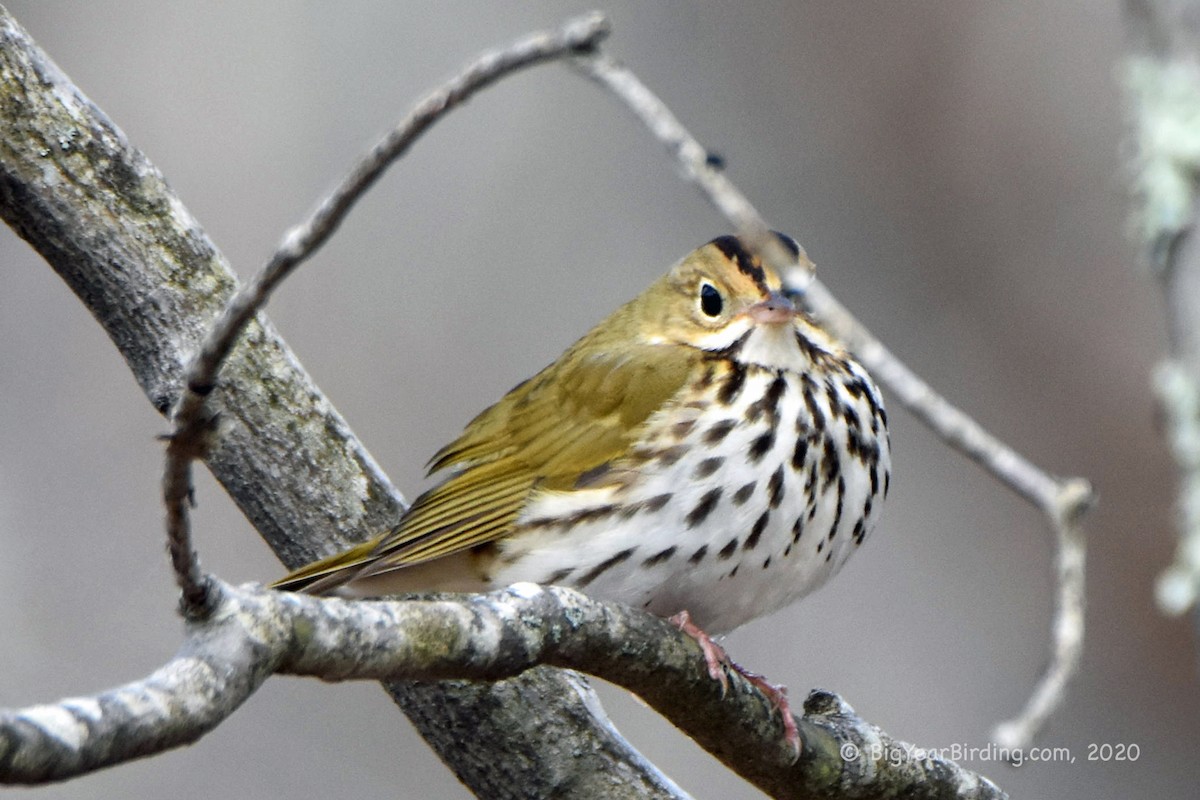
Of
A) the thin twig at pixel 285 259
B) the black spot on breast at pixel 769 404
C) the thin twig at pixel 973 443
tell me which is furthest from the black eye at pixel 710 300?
the thin twig at pixel 285 259

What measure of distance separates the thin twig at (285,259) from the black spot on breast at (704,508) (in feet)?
5.32

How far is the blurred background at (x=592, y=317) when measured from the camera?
4.80 m

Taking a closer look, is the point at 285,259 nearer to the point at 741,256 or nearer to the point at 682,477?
the point at 682,477

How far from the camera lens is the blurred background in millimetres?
4801

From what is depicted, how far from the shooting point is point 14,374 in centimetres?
517

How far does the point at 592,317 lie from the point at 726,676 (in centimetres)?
227

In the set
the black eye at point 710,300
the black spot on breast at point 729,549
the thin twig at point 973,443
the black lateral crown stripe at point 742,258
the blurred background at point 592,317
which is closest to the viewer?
the thin twig at point 973,443

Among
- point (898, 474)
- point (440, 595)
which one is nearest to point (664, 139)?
point (440, 595)

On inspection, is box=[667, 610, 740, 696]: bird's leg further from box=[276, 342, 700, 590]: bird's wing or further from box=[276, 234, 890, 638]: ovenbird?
box=[276, 342, 700, 590]: bird's wing

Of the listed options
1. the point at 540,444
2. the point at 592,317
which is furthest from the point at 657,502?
the point at 592,317

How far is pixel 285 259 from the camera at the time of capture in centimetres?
189

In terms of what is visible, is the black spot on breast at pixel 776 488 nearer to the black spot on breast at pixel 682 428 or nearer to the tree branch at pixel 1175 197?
the black spot on breast at pixel 682 428

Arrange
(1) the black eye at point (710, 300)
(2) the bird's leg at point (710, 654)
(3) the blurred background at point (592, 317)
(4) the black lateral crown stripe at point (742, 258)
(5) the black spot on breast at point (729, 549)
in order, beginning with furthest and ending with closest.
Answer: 1. (3) the blurred background at point (592, 317)
2. (1) the black eye at point (710, 300)
3. (4) the black lateral crown stripe at point (742, 258)
4. (5) the black spot on breast at point (729, 549)
5. (2) the bird's leg at point (710, 654)

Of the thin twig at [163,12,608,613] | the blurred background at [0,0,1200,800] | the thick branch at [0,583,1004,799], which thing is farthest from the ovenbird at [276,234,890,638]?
the thin twig at [163,12,608,613]
